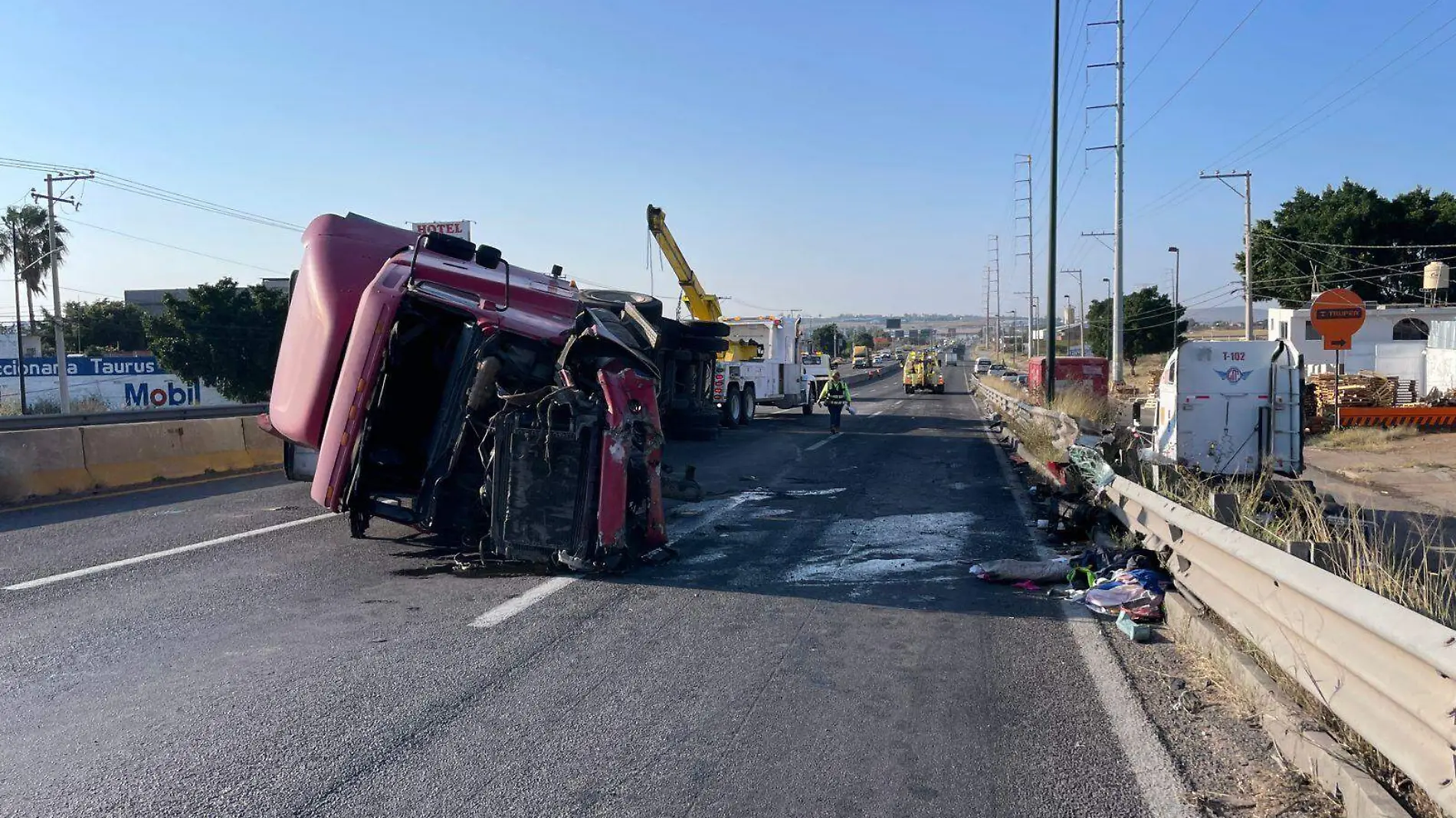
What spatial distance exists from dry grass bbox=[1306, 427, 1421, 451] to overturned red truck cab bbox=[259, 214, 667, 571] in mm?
19441

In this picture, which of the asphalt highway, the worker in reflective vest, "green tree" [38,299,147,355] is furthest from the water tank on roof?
"green tree" [38,299,147,355]

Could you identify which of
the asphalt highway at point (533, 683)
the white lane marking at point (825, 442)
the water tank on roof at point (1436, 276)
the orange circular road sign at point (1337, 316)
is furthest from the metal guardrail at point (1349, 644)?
the water tank on roof at point (1436, 276)

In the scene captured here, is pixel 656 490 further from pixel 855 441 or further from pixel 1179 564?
pixel 855 441

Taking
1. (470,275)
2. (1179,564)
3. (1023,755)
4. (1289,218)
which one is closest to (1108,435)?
(1179,564)

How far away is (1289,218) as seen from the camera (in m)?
A: 52.8

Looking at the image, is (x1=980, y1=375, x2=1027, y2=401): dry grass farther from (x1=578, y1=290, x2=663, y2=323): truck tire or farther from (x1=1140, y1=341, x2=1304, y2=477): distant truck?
(x1=578, y1=290, x2=663, y2=323): truck tire

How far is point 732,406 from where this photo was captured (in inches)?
1067

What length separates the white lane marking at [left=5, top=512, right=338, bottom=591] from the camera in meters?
7.29

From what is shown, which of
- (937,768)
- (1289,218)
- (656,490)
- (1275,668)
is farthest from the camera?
(1289,218)

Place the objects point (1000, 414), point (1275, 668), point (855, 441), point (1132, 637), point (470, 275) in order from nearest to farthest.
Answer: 1. point (1275, 668)
2. point (1132, 637)
3. point (470, 275)
4. point (855, 441)
5. point (1000, 414)

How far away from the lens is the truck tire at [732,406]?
26.4 meters

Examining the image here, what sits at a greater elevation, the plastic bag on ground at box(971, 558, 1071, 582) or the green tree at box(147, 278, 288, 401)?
the green tree at box(147, 278, 288, 401)

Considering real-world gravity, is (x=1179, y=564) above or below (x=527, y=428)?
below

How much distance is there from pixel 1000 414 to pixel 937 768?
84.0 feet
